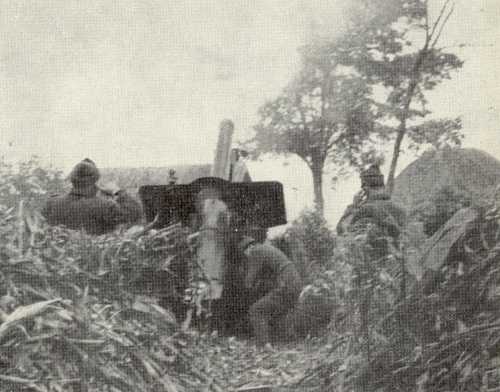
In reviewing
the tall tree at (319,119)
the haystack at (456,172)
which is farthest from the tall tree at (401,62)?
the haystack at (456,172)

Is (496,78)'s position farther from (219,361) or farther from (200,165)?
(200,165)

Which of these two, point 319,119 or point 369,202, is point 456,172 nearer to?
point 369,202

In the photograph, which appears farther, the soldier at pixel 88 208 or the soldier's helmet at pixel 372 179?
the soldier's helmet at pixel 372 179

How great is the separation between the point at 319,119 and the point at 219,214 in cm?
1926

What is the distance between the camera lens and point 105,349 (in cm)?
307

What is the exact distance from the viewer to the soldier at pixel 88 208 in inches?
217

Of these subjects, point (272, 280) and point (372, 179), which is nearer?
point (372, 179)

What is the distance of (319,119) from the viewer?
25.0 m

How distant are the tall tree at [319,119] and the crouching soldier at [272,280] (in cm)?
1688

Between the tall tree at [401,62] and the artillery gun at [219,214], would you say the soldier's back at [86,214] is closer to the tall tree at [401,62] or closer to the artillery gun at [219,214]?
the artillery gun at [219,214]

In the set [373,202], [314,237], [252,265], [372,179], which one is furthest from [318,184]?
[373,202]

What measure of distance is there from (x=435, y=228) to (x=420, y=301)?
614mm

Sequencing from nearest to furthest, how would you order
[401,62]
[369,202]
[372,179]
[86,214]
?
[86,214] < [369,202] < [372,179] < [401,62]

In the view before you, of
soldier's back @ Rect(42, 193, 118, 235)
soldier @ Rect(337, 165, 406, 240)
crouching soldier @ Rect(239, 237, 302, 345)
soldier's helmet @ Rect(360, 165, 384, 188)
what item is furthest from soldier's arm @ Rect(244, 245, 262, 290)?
soldier's back @ Rect(42, 193, 118, 235)
